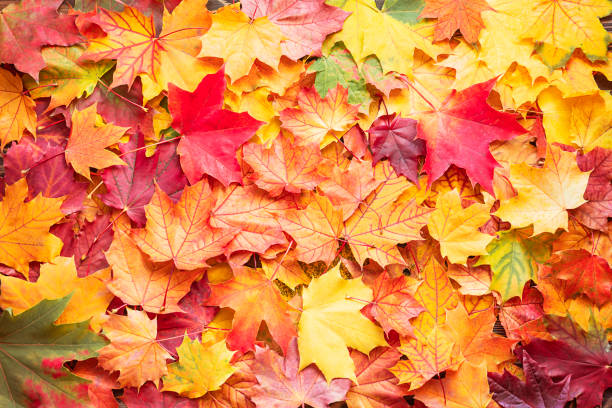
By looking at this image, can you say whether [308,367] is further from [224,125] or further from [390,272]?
[224,125]

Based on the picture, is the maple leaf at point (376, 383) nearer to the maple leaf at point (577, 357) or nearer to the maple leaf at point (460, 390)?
the maple leaf at point (460, 390)

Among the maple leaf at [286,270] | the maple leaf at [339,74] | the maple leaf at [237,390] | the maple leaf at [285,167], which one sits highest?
the maple leaf at [339,74]

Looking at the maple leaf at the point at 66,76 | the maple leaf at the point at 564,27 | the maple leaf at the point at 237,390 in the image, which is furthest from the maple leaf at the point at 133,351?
the maple leaf at the point at 564,27

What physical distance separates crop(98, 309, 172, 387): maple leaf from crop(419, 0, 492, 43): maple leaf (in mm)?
873

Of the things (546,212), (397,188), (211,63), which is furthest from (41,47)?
(546,212)

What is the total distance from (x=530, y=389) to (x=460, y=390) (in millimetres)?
150

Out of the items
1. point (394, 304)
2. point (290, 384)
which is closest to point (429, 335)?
point (394, 304)

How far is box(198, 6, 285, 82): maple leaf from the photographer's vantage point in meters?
0.96

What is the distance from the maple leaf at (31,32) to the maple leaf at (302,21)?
389mm

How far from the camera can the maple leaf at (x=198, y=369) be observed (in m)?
0.93

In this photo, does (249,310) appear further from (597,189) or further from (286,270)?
(597,189)

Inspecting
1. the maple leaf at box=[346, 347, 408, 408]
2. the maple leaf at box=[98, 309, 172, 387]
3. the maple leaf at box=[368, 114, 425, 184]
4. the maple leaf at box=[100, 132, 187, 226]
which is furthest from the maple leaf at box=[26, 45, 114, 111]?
the maple leaf at box=[346, 347, 408, 408]

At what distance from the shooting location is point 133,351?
0.93 meters

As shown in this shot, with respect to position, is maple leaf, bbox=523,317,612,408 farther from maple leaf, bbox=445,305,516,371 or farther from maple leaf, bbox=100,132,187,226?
maple leaf, bbox=100,132,187,226
